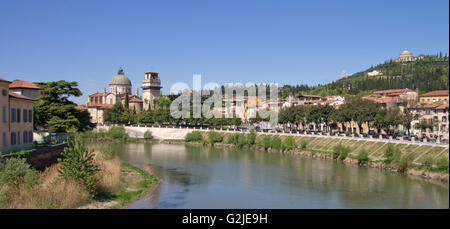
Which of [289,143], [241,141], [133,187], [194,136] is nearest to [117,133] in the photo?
[194,136]

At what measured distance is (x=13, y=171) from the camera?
55.0 ft

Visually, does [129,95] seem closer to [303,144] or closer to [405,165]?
[303,144]

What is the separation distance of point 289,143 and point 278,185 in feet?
58.8

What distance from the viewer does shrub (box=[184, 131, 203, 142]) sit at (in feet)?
179

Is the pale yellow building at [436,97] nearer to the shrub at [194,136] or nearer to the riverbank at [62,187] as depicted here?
the riverbank at [62,187]

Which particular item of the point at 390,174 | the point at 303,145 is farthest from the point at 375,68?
the point at 390,174

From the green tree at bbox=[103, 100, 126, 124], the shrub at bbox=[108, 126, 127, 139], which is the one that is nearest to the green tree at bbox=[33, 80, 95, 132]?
the shrub at bbox=[108, 126, 127, 139]

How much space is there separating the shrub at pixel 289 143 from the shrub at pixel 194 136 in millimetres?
15552

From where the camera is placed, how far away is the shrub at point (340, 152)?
33.2m

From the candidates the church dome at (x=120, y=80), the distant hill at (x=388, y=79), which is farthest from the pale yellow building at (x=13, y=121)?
the church dome at (x=120, y=80)

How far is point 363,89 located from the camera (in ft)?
290

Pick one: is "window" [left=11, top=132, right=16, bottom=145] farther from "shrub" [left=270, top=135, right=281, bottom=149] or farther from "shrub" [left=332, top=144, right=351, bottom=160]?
"shrub" [left=270, top=135, right=281, bottom=149]
